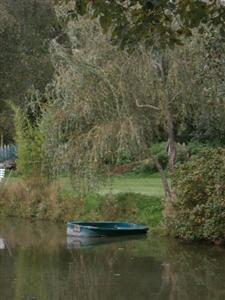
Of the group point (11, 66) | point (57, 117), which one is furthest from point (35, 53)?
point (57, 117)

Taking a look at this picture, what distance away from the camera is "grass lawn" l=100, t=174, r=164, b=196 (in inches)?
1024

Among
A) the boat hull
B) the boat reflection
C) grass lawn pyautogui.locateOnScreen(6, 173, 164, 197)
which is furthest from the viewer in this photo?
grass lawn pyautogui.locateOnScreen(6, 173, 164, 197)

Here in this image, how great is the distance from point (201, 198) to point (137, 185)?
28.4 ft

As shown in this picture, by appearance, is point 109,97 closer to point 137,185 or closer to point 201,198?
point 201,198

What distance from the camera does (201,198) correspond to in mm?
20141

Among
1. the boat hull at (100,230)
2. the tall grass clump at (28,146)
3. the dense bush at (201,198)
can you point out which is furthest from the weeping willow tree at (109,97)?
the tall grass clump at (28,146)

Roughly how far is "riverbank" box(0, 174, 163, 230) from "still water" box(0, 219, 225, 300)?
220 cm

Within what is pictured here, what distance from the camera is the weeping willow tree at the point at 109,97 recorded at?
66.2 feet

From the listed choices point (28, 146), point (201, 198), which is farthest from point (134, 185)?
point (201, 198)

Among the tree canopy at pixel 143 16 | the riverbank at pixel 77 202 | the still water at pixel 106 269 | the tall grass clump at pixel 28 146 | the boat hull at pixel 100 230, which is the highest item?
the tree canopy at pixel 143 16

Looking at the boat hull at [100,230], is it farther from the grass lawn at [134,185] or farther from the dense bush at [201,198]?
the grass lawn at [134,185]

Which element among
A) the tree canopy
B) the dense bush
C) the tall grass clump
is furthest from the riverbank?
the tree canopy

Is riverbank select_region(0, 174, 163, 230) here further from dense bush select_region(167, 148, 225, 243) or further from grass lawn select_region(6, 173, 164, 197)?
dense bush select_region(167, 148, 225, 243)

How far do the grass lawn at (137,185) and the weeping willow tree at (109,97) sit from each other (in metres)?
2.93
